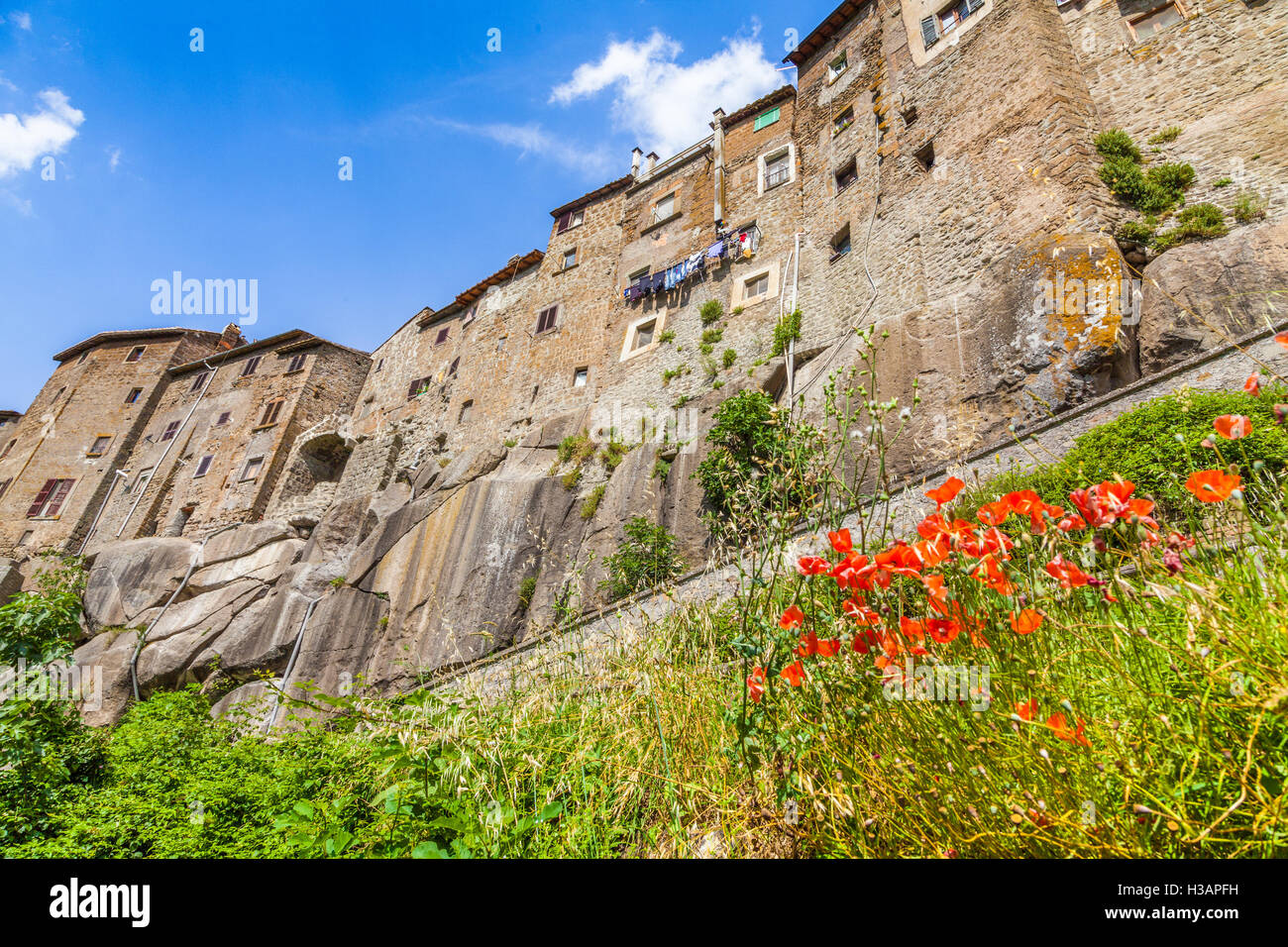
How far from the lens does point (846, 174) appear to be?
16531 millimetres

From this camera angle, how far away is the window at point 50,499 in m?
26.2

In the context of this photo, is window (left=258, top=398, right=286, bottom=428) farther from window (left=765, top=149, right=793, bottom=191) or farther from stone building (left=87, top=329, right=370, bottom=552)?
window (left=765, top=149, right=793, bottom=191)

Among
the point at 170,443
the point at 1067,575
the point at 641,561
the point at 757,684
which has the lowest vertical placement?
the point at 757,684

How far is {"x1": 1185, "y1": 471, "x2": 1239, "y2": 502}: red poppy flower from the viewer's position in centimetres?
143

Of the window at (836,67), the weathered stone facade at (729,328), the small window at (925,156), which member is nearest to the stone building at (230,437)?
the weathered stone facade at (729,328)

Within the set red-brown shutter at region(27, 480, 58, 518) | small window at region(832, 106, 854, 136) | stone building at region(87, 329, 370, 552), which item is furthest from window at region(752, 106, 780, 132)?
red-brown shutter at region(27, 480, 58, 518)

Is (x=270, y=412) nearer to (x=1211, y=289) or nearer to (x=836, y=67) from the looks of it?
(x=836, y=67)

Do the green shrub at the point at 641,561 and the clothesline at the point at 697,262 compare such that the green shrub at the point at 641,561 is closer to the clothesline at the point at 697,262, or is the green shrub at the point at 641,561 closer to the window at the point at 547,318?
the clothesline at the point at 697,262

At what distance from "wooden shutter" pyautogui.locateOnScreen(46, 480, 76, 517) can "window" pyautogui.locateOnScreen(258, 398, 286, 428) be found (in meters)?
10.4

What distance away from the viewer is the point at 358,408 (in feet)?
86.8

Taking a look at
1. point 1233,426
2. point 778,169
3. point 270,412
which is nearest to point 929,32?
point 778,169

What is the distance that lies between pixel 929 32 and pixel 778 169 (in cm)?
508

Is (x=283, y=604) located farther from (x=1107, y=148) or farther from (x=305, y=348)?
(x=1107, y=148)
